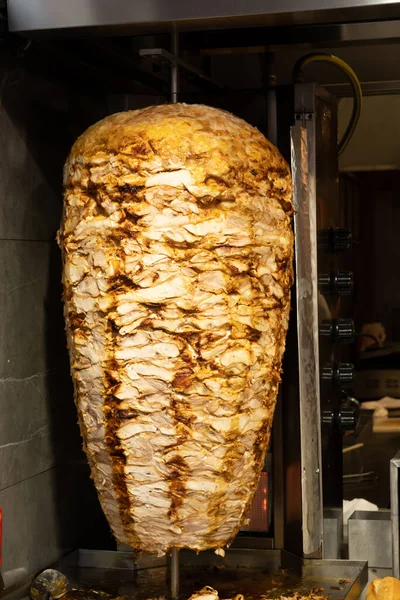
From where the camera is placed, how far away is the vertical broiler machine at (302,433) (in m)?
2.54

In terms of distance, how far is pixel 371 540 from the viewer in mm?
2912

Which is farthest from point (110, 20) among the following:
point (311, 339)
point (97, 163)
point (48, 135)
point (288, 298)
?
point (311, 339)

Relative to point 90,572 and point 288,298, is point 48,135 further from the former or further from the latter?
point 90,572

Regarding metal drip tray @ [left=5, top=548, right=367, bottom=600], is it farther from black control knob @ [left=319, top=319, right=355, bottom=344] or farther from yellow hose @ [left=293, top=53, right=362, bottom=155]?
yellow hose @ [left=293, top=53, right=362, bottom=155]

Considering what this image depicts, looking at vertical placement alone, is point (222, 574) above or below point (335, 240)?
below

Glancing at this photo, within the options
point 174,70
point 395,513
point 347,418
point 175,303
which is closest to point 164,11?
point 174,70

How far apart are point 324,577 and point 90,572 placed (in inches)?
27.5

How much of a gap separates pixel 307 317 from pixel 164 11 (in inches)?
35.5

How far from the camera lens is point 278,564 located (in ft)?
9.10

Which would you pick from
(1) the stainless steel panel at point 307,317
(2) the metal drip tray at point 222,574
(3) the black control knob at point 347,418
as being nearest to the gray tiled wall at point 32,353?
(2) the metal drip tray at point 222,574

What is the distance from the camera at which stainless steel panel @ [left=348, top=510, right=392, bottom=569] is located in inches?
114

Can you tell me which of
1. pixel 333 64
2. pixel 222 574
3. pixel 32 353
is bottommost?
pixel 222 574

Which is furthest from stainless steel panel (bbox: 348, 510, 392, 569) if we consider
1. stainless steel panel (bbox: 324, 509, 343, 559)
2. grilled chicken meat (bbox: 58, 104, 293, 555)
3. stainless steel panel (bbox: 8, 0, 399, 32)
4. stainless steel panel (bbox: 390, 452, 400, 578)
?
stainless steel panel (bbox: 8, 0, 399, 32)

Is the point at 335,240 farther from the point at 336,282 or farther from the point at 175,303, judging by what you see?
the point at 175,303
